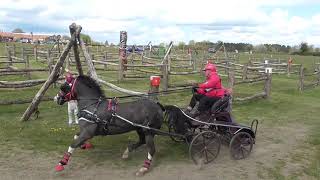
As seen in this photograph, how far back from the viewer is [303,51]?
240 feet

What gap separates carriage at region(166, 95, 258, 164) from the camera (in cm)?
777

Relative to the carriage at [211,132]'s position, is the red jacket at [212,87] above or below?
above

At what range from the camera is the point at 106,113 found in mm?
7156

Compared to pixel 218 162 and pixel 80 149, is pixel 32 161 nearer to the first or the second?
pixel 80 149

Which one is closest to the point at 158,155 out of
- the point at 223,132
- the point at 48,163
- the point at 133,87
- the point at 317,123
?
the point at 223,132

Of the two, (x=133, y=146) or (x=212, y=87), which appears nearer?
(x=133, y=146)

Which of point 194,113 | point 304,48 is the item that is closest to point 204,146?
point 194,113

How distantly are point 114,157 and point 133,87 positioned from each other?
10.8 meters

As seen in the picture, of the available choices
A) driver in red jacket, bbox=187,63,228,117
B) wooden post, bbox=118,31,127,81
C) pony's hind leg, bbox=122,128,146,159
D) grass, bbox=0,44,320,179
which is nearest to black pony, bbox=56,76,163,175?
pony's hind leg, bbox=122,128,146,159

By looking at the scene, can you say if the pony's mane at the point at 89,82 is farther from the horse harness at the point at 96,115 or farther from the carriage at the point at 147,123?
the horse harness at the point at 96,115

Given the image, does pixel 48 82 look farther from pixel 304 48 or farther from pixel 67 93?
pixel 304 48

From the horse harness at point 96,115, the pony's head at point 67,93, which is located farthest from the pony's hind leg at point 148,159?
the pony's head at point 67,93

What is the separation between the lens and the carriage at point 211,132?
25.5 feet

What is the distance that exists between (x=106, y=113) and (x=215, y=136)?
227cm
